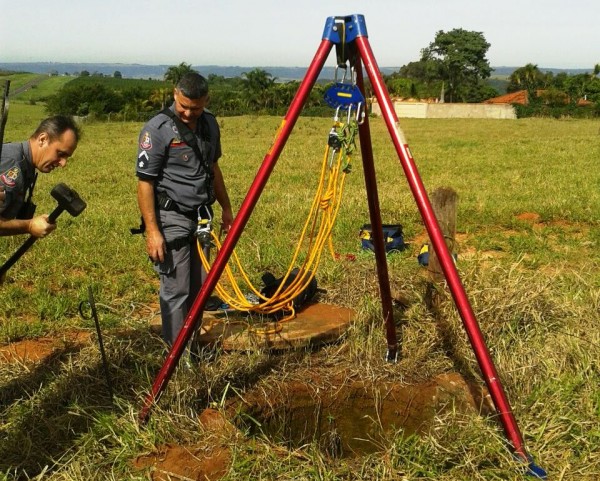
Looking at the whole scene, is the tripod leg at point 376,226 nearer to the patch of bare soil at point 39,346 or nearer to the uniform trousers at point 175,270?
the uniform trousers at point 175,270

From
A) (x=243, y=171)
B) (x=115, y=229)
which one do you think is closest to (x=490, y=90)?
(x=243, y=171)

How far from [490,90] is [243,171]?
64.1 m

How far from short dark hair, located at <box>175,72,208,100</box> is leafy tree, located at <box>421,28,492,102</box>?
6913 centimetres

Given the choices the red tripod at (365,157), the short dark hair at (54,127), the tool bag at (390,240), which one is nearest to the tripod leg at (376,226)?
the red tripod at (365,157)

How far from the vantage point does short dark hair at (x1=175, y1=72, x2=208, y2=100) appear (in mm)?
3422

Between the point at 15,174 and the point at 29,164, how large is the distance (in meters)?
0.12

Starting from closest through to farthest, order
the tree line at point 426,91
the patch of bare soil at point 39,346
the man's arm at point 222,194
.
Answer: the man's arm at point 222,194 < the patch of bare soil at point 39,346 < the tree line at point 426,91

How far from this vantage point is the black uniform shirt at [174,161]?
352 cm

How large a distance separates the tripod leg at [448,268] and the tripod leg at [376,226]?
209 mm

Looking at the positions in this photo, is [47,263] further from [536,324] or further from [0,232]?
[536,324]

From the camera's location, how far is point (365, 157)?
345 centimetres

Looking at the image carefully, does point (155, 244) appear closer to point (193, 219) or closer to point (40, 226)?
point (193, 219)

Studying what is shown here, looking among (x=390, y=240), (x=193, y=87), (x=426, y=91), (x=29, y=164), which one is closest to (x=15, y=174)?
(x=29, y=164)

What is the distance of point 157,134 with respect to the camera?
11.5ft
